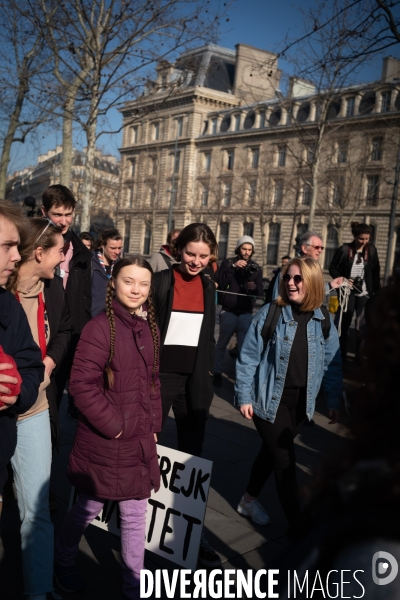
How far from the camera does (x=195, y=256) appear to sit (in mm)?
3795

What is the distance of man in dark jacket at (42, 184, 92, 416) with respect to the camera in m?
4.47

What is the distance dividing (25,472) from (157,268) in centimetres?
369

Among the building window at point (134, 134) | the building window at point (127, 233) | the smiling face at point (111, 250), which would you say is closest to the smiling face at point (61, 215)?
the smiling face at point (111, 250)

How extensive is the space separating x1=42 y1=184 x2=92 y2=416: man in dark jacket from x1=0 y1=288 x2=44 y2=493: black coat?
1.82 meters

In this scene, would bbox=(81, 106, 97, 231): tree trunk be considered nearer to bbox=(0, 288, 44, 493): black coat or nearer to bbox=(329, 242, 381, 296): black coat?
bbox=(329, 242, 381, 296): black coat

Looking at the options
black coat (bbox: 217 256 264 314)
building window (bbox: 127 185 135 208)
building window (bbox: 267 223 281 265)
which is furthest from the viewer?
building window (bbox: 127 185 135 208)

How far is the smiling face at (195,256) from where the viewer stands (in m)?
3.79

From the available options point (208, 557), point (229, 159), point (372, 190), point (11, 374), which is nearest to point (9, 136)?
point (208, 557)

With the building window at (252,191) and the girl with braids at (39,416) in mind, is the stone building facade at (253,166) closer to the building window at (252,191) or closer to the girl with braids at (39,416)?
the building window at (252,191)

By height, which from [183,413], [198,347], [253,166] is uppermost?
[253,166]

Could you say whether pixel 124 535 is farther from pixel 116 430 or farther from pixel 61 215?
pixel 61 215

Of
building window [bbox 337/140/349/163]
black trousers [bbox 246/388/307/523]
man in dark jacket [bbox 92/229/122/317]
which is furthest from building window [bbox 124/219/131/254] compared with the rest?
black trousers [bbox 246/388/307/523]

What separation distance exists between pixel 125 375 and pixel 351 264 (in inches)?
236

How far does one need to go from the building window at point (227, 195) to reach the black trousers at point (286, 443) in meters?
52.5
